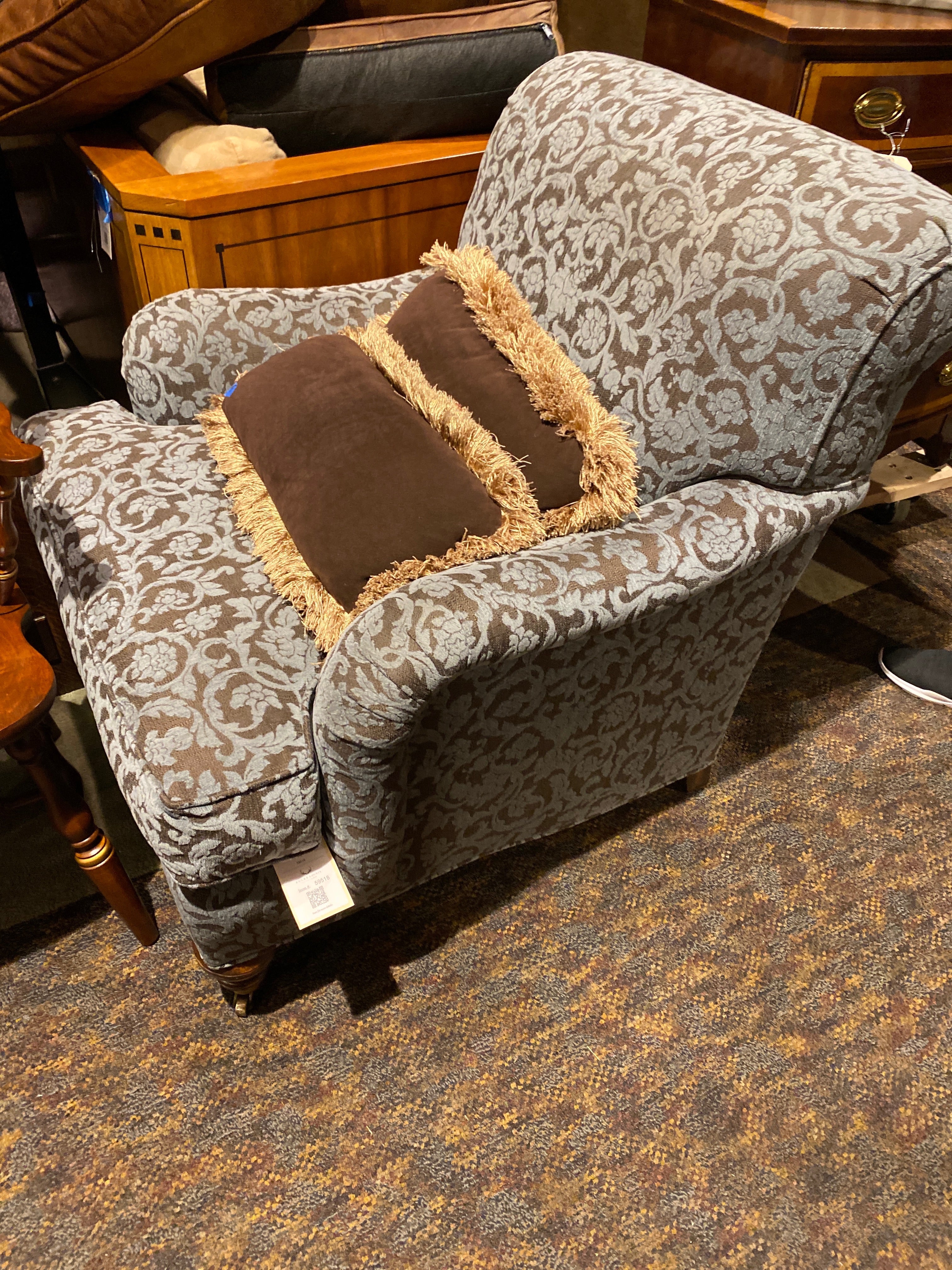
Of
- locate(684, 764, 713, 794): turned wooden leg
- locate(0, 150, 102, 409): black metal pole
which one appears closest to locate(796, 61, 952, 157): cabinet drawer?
locate(684, 764, 713, 794): turned wooden leg

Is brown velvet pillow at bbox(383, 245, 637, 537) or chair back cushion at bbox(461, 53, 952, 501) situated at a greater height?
chair back cushion at bbox(461, 53, 952, 501)

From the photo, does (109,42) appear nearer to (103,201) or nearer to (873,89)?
(103,201)

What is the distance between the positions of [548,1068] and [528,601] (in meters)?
0.63

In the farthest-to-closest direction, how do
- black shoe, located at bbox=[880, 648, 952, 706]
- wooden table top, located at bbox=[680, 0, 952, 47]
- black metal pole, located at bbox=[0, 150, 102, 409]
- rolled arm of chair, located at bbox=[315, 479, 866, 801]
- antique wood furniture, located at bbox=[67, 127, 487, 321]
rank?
black metal pole, located at bbox=[0, 150, 102, 409], black shoe, located at bbox=[880, 648, 952, 706], antique wood furniture, located at bbox=[67, 127, 487, 321], wooden table top, located at bbox=[680, 0, 952, 47], rolled arm of chair, located at bbox=[315, 479, 866, 801]

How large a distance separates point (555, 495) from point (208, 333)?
620 millimetres

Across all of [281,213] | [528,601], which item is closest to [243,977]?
[528,601]

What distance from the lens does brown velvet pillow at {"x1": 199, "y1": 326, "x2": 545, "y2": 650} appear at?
3.26ft

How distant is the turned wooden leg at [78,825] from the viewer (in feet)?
3.28

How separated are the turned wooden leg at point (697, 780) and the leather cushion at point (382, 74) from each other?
3.77ft

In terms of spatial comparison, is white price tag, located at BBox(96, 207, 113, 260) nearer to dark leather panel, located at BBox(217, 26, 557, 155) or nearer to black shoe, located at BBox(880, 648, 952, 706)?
dark leather panel, located at BBox(217, 26, 557, 155)

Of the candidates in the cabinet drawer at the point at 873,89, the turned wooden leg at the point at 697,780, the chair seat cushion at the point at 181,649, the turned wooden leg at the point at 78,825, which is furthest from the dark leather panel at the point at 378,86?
the turned wooden leg at the point at 697,780

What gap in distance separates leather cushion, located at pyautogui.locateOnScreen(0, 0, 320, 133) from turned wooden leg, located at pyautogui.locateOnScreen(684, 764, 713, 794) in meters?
1.29

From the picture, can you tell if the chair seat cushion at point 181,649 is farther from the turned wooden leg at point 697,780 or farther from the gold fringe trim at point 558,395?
the turned wooden leg at point 697,780

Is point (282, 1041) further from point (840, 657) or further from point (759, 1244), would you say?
point (840, 657)
